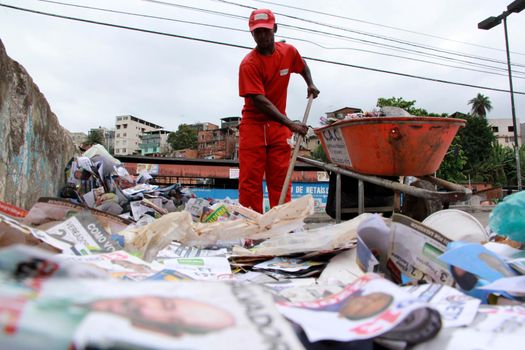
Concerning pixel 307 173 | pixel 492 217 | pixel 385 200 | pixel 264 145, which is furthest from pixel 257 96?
pixel 307 173

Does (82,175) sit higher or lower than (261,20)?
lower

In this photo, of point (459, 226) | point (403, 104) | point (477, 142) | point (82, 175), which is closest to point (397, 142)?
point (459, 226)

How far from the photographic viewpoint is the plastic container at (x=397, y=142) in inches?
105

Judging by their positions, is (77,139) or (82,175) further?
(77,139)

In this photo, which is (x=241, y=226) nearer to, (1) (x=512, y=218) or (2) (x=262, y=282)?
(2) (x=262, y=282)

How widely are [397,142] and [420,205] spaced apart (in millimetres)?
666

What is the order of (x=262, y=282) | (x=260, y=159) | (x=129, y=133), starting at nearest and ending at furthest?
(x=262, y=282) → (x=260, y=159) → (x=129, y=133)

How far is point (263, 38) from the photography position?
3115 mm

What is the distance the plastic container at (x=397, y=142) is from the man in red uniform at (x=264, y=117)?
479mm

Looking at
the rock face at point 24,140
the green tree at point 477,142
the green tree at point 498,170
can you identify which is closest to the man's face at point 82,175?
the rock face at point 24,140

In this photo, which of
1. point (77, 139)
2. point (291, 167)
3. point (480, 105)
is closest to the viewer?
point (291, 167)

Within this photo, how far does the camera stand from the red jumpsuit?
3162mm

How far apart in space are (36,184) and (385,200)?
3.03 meters


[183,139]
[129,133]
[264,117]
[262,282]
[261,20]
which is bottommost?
[262,282]
